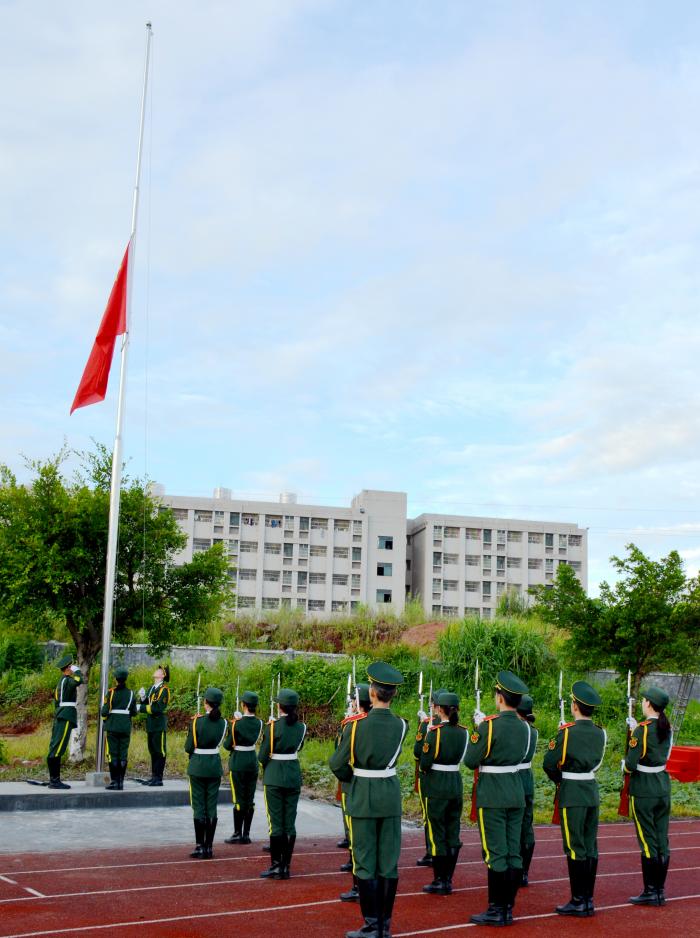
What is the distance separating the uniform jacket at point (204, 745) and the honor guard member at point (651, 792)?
4168 millimetres

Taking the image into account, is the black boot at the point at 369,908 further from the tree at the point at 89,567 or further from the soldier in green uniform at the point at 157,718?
the tree at the point at 89,567

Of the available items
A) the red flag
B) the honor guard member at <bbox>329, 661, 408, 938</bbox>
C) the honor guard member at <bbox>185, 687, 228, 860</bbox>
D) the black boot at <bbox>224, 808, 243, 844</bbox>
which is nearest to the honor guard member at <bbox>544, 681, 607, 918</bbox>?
the honor guard member at <bbox>329, 661, 408, 938</bbox>

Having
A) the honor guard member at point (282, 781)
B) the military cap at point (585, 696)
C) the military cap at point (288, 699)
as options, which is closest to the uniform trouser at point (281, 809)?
the honor guard member at point (282, 781)

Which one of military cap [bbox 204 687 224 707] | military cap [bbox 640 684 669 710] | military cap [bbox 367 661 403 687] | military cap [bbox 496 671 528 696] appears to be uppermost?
military cap [bbox 367 661 403 687]

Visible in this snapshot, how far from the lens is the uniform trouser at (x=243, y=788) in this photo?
10148mm

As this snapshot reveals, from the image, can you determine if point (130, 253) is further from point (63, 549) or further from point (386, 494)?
point (386, 494)

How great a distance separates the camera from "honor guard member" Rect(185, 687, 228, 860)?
9453 millimetres

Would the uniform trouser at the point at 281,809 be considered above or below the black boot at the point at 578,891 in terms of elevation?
above

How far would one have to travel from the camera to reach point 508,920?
7.07 metres

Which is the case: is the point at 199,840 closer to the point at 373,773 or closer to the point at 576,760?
the point at 373,773

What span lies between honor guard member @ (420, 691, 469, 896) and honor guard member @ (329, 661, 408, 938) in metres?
1.68

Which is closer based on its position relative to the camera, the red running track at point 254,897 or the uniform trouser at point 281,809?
the red running track at point 254,897

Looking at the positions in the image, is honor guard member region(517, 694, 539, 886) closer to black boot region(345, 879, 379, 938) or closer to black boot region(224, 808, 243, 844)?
black boot region(345, 879, 379, 938)

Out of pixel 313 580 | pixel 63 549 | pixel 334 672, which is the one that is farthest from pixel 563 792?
pixel 313 580
